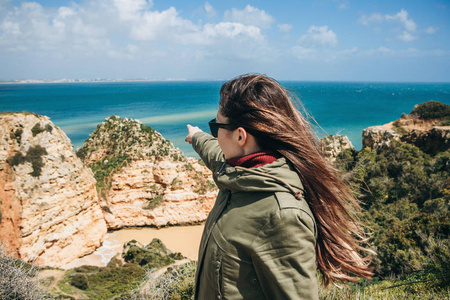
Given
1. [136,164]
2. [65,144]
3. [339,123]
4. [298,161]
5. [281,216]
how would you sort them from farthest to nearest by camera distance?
[339,123]
[136,164]
[65,144]
[298,161]
[281,216]

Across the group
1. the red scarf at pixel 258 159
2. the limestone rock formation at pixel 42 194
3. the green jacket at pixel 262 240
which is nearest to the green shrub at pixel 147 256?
the limestone rock formation at pixel 42 194

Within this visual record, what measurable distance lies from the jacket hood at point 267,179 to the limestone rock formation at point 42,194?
34.7 ft

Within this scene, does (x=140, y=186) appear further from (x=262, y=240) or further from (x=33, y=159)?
(x=262, y=240)

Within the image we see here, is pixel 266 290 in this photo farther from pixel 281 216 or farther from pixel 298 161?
pixel 298 161

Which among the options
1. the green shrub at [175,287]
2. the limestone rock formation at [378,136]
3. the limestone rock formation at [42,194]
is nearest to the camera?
the green shrub at [175,287]

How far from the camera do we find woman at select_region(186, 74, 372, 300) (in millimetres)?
960

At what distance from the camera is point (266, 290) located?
105 cm

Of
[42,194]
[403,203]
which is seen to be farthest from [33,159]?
[403,203]

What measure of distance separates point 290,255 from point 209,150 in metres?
1.00

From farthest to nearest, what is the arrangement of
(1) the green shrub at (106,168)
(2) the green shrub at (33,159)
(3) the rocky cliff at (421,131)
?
(1) the green shrub at (106,168)
(3) the rocky cliff at (421,131)
(2) the green shrub at (33,159)

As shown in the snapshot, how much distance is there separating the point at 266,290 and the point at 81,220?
12409mm

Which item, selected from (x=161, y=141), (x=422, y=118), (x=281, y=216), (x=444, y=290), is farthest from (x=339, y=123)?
(x=281, y=216)

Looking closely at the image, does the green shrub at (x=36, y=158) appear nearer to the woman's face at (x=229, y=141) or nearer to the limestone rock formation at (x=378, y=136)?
the woman's face at (x=229, y=141)

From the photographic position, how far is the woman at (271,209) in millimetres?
960
